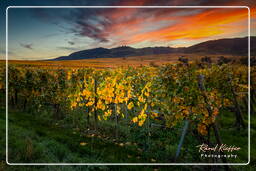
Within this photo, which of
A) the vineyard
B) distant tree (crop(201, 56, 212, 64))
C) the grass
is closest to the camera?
the grass

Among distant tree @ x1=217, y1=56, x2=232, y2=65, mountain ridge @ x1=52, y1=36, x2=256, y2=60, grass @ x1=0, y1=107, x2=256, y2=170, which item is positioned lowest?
grass @ x1=0, y1=107, x2=256, y2=170

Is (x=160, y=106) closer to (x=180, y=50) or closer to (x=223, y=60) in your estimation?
(x=180, y=50)

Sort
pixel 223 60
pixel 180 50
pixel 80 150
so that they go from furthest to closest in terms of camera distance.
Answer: pixel 223 60 < pixel 80 150 < pixel 180 50

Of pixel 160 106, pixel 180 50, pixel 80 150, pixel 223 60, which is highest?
pixel 180 50

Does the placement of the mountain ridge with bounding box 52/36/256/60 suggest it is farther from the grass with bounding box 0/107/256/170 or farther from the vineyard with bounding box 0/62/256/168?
the grass with bounding box 0/107/256/170

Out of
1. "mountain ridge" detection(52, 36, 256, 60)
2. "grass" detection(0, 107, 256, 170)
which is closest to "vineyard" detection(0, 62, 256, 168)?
"grass" detection(0, 107, 256, 170)

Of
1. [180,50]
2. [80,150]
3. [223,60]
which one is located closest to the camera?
[180,50]

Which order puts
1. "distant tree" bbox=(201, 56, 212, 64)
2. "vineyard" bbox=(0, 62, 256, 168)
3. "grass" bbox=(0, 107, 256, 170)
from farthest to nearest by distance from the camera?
"distant tree" bbox=(201, 56, 212, 64)
"vineyard" bbox=(0, 62, 256, 168)
"grass" bbox=(0, 107, 256, 170)

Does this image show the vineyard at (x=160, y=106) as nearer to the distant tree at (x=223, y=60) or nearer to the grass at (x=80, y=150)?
the grass at (x=80, y=150)

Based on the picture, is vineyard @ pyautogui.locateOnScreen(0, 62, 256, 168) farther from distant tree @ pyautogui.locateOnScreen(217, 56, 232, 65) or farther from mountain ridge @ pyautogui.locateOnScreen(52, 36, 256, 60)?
mountain ridge @ pyautogui.locateOnScreen(52, 36, 256, 60)

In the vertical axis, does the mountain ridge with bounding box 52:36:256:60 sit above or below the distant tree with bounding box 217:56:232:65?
above

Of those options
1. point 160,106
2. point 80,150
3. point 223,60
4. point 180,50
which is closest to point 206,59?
point 223,60

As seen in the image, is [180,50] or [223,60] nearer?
[180,50]

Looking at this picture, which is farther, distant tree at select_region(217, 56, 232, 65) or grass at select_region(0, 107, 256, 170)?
distant tree at select_region(217, 56, 232, 65)
